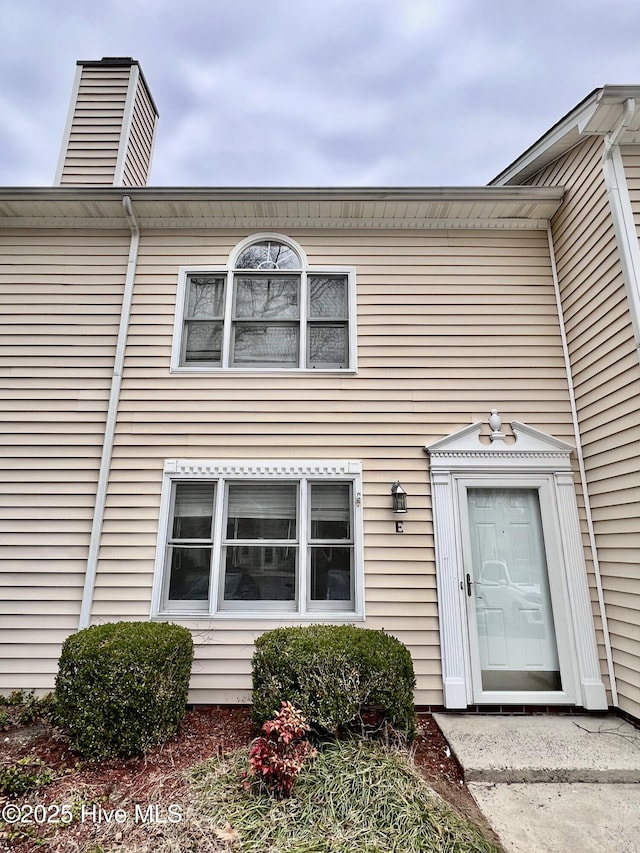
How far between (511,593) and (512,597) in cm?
4

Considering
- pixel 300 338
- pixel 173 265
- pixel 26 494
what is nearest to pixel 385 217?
pixel 300 338

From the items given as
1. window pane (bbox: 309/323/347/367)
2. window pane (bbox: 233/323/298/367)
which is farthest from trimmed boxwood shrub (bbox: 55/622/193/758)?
window pane (bbox: 309/323/347/367)

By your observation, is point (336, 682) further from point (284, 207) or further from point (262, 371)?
point (284, 207)

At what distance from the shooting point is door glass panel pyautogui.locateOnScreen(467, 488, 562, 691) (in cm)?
401

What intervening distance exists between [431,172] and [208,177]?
10669 millimetres

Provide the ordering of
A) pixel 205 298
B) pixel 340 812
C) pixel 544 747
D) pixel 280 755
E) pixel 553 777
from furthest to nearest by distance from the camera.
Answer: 1. pixel 205 298
2. pixel 544 747
3. pixel 553 777
4. pixel 280 755
5. pixel 340 812

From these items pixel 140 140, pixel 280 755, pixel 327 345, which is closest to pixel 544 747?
pixel 280 755

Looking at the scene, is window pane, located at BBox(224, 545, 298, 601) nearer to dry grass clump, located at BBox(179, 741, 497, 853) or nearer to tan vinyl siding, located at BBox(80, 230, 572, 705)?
tan vinyl siding, located at BBox(80, 230, 572, 705)

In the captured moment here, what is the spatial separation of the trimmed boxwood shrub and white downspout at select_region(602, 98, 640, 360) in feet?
15.6

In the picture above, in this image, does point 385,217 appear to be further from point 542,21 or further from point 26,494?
point 542,21

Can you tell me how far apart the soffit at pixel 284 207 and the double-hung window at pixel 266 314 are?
403 millimetres

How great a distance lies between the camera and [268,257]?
499cm

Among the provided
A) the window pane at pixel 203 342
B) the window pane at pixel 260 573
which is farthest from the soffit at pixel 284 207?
the window pane at pixel 260 573

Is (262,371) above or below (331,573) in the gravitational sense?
above
